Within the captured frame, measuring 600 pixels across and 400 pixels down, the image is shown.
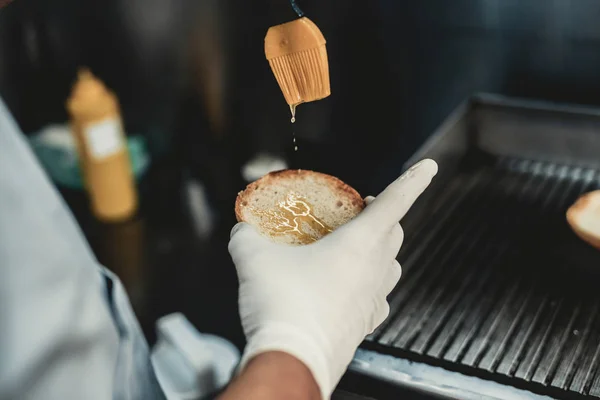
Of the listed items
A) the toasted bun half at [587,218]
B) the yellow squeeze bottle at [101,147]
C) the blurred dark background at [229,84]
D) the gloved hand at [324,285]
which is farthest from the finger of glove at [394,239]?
the yellow squeeze bottle at [101,147]

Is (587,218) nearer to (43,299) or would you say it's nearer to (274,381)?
(274,381)

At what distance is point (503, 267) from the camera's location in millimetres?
1282

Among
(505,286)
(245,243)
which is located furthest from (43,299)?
(505,286)

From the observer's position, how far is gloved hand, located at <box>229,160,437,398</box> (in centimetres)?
77

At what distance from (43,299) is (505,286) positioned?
2.52 feet

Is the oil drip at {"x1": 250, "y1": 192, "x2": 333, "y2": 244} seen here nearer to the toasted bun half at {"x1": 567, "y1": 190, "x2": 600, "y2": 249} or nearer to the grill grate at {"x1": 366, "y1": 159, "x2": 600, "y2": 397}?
the grill grate at {"x1": 366, "y1": 159, "x2": 600, "y2": 397}

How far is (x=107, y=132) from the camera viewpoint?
66.5 inches

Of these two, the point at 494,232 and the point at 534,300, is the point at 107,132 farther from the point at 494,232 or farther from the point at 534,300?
the point at 534,300

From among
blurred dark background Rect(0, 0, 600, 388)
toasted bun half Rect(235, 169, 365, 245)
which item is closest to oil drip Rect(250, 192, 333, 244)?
toasted bun half Rect(235, 169, 365, 245)

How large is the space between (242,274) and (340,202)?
20 cm

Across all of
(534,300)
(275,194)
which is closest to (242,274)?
(275,194)

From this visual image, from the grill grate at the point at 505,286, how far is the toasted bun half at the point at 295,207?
0.86 ft

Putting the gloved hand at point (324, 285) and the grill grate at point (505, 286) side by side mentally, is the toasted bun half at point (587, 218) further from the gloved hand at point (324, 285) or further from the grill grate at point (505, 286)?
the gloved hand at point (324, 285)

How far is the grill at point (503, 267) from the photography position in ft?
3.47
